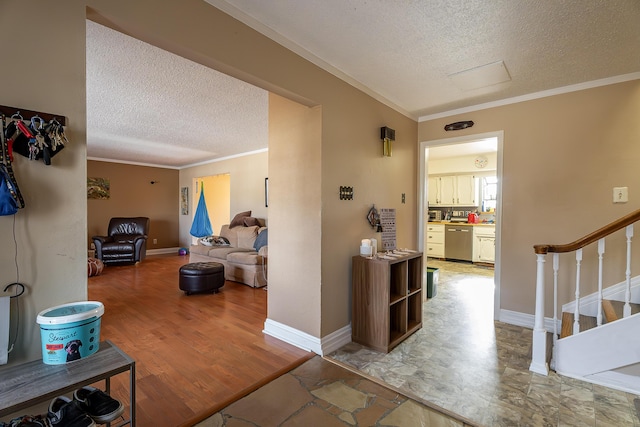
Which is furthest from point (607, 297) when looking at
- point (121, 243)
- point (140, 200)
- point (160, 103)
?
point (140, 200)

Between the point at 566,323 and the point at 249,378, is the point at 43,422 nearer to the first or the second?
the point at 249,378

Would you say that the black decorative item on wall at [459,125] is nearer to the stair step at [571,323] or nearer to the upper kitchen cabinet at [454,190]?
Answer: the stair step at [571,323]

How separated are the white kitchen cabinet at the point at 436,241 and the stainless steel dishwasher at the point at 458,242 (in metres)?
0.09

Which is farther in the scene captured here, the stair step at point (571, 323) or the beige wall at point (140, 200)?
the beige wall at point (140, 200)

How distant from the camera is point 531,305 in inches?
117

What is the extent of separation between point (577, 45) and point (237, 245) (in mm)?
5194

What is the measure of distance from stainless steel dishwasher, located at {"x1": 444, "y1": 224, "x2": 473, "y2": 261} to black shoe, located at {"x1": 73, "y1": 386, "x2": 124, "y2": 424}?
21.2ft

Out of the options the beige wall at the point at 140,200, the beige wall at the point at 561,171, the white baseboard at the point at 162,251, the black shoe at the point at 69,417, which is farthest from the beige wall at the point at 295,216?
the white baseboard at the point at 162,251

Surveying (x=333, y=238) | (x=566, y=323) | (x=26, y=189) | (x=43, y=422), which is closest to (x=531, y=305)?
(x=566, y=323)

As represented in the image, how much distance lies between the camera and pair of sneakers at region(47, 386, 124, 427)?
3.28 feet

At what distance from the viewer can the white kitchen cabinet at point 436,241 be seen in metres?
6.71

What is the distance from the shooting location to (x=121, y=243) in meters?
5.95

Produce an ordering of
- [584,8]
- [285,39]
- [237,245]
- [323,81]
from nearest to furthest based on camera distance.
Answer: [584,8] → [285,39] → [323,81] → [237,245]

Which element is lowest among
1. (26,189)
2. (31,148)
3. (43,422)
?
(43,422)
